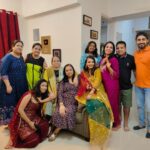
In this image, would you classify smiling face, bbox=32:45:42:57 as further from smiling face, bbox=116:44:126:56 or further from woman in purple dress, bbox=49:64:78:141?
smiling face, bbox=116:44:126:56

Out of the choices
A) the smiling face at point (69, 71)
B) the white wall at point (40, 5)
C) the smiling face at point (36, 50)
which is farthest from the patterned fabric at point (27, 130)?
the white wall at point (40, 5)

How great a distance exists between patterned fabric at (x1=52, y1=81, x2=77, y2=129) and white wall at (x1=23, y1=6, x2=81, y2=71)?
1224 mm

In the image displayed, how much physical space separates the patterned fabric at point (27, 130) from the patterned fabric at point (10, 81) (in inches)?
12.2

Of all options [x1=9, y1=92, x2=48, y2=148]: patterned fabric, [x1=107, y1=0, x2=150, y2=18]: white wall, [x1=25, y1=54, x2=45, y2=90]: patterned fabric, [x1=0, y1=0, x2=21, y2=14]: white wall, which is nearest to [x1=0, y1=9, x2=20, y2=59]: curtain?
[x1=0, y1=0, x2=21, y2=14]: white wall

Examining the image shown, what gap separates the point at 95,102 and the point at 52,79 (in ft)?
2.45

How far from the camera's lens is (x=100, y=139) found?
2309 millimetres

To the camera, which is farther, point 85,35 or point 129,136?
point 85,35

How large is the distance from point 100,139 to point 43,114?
33.8 inches

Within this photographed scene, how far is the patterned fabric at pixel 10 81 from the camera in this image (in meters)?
2.53

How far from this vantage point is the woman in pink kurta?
104 inches

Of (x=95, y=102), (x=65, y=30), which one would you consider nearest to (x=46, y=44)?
(x=65, y=30)

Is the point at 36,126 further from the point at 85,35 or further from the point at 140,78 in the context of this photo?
the point at 85,35

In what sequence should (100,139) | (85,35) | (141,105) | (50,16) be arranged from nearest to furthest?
1. (100,139)
2. (141,105)
3. (85,35)
4. (50,16)

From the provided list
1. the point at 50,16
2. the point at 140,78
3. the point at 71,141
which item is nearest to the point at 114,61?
the point at 140,78
